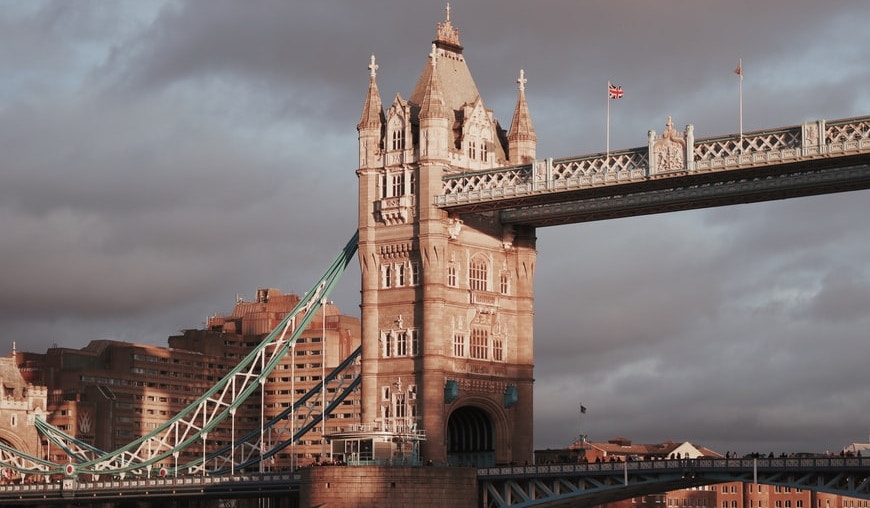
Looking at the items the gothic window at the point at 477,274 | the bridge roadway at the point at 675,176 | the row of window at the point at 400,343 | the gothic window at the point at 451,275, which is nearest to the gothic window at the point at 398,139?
the bridge roadway at the point at 675,176

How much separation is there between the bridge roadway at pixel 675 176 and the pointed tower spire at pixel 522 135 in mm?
5566

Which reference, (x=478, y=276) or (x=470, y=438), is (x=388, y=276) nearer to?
(x=478, y=276)

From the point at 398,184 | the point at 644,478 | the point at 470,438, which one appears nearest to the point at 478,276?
the point at 398,184

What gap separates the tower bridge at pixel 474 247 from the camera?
105625mm

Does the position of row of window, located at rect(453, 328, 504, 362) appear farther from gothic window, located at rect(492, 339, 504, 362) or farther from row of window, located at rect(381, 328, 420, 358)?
row of window, located at rect(381, 328, 420, 358)

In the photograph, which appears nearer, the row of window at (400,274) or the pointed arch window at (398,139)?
the row of window at (400,274)

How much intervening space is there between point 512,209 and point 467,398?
503 inches

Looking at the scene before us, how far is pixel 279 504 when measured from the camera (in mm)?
174875

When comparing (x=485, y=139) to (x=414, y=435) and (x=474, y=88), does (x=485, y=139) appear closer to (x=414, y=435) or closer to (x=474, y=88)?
(x=474, y=88)

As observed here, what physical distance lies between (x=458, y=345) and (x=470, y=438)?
7.90m

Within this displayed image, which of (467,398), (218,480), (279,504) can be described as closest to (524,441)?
(467,398)

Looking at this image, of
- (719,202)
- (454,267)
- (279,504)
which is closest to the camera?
(719,202)

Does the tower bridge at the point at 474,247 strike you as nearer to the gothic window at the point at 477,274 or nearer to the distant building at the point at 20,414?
the gothic window at the point at 477,274

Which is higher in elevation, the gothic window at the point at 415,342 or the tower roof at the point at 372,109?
the tower roof at the point at 372,109
